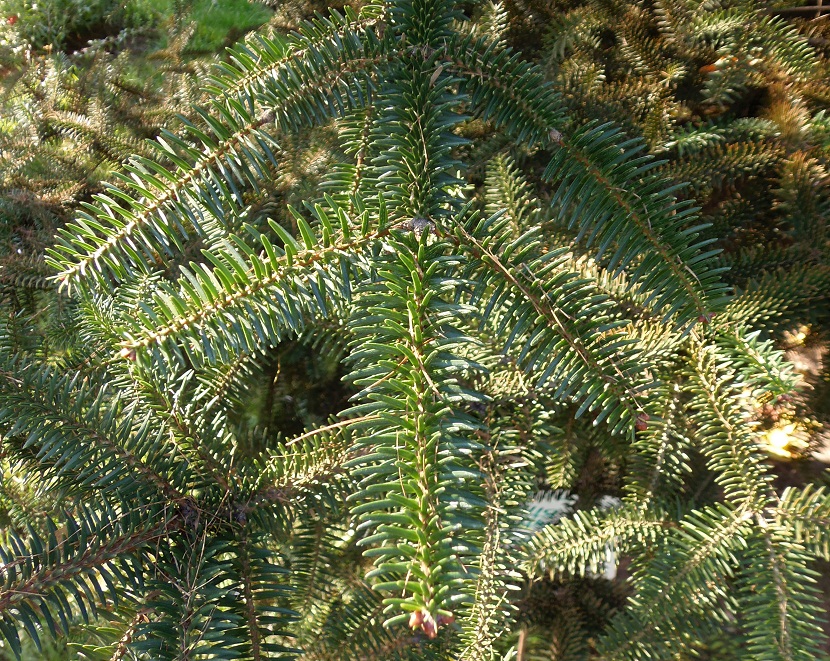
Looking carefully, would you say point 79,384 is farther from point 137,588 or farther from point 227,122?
point 227,122

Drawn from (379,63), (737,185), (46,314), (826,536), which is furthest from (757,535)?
(46,314)

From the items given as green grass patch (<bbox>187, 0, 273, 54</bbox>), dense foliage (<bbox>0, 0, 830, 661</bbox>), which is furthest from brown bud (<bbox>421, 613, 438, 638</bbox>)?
green grass patch (<bbox>187, 0, 273, 54</bbox>)

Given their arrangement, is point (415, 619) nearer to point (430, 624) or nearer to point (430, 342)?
point (430, 624)

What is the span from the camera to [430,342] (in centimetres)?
36

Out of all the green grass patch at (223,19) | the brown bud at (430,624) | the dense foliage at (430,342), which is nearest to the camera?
the brown bud at (430,624)

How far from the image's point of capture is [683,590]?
1.89 ft

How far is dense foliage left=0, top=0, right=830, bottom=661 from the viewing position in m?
0.38

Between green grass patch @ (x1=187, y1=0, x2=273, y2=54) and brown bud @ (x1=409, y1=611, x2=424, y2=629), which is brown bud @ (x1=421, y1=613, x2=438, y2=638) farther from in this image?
green grass patch @ (x1=187, y1=0, x2=273, y2=54)

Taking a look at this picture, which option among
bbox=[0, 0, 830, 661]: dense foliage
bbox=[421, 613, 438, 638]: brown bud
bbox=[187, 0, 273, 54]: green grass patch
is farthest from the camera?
bbox=[187, 0, 273, 54]: green grass patch

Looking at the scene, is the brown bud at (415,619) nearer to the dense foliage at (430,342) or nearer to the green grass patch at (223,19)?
the dense foliage at (430,342)

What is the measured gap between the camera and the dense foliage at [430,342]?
38 centimetres

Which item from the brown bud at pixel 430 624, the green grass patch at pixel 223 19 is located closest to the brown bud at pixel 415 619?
the brown bud at pixel 430 624

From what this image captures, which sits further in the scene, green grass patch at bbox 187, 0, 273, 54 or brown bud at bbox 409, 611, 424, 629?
green grass patch at bbox 187, 0, 273, 54

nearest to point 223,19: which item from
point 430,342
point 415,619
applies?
point 430,342
